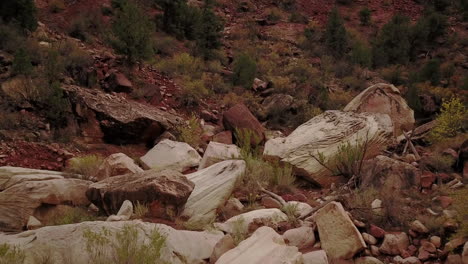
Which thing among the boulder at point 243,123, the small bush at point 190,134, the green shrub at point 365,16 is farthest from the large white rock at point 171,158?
the green shrub at point 365,16

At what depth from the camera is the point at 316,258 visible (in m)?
4.18

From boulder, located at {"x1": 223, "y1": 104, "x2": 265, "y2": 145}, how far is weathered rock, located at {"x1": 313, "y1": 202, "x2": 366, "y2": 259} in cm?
435

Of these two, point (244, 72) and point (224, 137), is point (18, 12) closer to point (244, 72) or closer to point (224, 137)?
point (244, 72)

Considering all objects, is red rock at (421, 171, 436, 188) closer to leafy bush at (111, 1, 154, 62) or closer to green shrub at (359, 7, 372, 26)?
leafy bush at (111, 1, 154, 62)

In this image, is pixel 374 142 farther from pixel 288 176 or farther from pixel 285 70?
pixel 285 70

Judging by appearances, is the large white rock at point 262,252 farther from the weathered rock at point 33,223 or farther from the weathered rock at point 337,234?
the weathered rock at point 33,223

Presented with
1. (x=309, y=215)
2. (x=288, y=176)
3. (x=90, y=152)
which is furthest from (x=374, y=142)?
(x=90, y=152)

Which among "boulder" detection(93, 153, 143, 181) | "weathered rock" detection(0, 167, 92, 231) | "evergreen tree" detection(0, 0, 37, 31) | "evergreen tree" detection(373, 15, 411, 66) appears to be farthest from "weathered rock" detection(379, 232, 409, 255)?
"evergreen tree" detection(373, 15, 411, 66)

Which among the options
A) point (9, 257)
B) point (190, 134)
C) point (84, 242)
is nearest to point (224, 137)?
point (190, 134)

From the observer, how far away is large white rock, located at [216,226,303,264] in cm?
395

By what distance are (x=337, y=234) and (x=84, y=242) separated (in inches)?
99.4

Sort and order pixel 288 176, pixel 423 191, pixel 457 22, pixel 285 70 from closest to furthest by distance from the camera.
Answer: pixel 423 191, pixel 288 176, pixel 285 70, pixel 457 22

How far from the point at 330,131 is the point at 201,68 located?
795 centimetres

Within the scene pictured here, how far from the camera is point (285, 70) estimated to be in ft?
56.4
